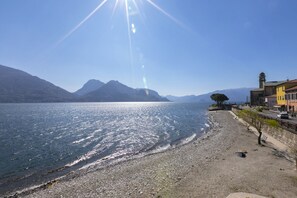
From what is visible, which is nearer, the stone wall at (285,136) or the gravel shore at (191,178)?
the gravel shore at (191,178)

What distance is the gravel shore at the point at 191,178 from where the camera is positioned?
16.7 meters

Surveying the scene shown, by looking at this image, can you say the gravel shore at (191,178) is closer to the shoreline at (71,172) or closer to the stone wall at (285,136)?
the shoreline at (71,172)

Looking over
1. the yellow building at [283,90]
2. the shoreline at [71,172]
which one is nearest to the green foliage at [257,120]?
the shoreline at [71,172]

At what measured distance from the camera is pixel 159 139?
154 ft

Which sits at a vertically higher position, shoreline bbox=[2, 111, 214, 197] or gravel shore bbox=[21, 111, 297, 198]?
gravel shore bbox=[21, 111, 297, 198]

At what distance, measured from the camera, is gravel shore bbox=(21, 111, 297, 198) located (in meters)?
16.7

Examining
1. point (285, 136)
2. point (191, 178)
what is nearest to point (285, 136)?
point (285, 136)

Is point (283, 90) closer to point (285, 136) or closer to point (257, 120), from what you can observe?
point (257, 120)

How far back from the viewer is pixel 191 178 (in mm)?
19844

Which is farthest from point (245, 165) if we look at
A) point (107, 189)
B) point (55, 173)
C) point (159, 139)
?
point (159, 139)

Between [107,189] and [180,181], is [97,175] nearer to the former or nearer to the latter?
[107,189]

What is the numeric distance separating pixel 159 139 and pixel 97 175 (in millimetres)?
25085

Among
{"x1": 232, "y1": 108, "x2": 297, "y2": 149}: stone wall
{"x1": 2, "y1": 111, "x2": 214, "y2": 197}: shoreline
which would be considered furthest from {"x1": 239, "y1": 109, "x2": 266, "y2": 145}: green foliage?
{"x1": 2, "y1": 111, "x2": 214, "y2": 197}: shoreline

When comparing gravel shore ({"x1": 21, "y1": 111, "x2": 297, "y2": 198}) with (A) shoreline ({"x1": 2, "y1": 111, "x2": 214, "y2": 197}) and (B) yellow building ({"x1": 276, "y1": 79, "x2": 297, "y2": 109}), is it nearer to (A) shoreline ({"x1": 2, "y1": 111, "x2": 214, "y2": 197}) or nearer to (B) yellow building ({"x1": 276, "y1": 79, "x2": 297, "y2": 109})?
(A) shoreline ({"x1": 2, "y1": 111, "x2": 214, "y2": 197})
